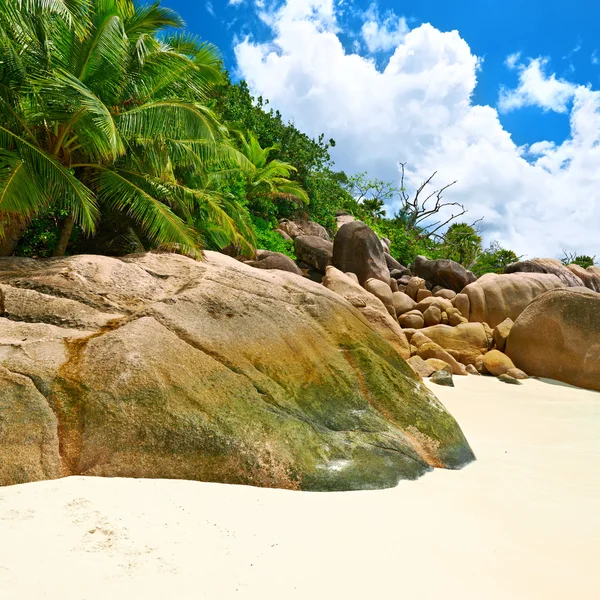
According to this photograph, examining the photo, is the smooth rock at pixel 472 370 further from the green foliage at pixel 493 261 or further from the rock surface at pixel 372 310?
the green foliage at pixel 493 261

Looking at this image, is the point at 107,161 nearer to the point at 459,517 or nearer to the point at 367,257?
the point at 459,517

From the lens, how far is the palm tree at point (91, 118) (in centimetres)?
689

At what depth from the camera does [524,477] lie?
14.5ft

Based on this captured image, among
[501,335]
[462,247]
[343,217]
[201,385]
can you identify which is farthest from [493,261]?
[201,385]

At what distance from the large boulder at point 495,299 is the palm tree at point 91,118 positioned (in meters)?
9.99

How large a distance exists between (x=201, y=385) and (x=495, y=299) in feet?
45.9

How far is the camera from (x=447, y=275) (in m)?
19.7

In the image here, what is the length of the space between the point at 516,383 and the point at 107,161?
29.8 ft

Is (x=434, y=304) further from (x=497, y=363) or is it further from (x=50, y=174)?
(x=50, y=174)

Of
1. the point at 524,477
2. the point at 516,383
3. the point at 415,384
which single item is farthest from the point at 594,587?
the point at 516,383

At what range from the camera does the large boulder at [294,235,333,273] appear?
59.7ft

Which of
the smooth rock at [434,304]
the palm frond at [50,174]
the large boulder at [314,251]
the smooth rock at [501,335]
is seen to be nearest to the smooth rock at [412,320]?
the smooth rock at [434,304]

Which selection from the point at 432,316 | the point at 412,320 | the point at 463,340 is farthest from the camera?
the point at 432,316

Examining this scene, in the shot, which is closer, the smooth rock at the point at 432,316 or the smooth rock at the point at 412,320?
the smooth rock at the point at 412,320
